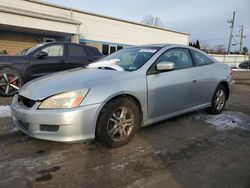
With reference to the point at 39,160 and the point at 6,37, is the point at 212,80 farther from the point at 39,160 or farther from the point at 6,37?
the point at 6,37

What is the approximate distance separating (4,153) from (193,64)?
3.49 m

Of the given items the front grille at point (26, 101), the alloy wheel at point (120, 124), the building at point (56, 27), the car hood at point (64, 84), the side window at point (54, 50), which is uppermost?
the building at point (56, 27)

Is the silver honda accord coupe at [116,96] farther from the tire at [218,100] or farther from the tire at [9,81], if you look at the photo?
the tire at [9,81]

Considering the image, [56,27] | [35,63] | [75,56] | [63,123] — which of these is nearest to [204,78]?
[63,123]

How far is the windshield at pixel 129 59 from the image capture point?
398 cm

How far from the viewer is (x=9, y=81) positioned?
710 cm

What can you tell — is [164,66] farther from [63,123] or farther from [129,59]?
[63,123]

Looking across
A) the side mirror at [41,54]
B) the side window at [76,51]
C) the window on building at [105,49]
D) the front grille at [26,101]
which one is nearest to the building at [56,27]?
the window on building at [105,49]

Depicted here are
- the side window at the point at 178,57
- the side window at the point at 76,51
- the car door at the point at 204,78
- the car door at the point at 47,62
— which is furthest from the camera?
the side window at the point at 76,51

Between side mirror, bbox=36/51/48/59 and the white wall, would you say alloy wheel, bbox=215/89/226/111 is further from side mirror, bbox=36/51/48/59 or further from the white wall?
the white wall

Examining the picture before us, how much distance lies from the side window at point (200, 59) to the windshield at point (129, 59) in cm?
99

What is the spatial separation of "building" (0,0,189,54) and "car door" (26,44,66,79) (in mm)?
6989

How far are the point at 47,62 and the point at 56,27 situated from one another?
863cm

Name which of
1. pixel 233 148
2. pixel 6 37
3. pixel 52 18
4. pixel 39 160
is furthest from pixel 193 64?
pixel 6 37
